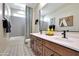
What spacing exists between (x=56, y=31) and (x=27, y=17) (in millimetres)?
742

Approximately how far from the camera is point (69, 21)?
2.26 m

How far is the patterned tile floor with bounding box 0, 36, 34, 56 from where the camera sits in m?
2.71

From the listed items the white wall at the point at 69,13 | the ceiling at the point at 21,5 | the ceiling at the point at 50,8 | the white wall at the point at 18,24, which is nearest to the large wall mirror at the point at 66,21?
the white wall at the point at 69,13

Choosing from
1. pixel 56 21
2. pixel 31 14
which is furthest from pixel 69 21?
pixel 31 14

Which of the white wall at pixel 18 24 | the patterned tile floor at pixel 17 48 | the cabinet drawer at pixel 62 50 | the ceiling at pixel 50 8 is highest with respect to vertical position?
the ceiling at pixel 50 8

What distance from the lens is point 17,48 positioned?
2.88 metres

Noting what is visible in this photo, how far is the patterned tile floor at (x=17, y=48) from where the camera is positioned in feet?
8.91

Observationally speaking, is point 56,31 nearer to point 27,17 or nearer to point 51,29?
point 51,29

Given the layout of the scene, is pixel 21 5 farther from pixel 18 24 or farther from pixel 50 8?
pixel 50 8

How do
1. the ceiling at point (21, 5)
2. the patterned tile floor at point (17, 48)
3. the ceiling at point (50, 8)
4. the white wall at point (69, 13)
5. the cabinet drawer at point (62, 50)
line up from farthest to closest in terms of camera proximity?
the patterned tile floor at point (17, 48), the ceiling at point (21, 5), the ceiling at point (50, 8), the white wall at point (69, 13), the cabinet drawer at point (62, 50)

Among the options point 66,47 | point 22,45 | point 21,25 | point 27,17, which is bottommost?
point 22,45

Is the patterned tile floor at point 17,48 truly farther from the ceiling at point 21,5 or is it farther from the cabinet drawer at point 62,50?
the cabinet drawer at point 62,50

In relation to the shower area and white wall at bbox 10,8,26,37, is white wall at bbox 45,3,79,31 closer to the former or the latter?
the shower area

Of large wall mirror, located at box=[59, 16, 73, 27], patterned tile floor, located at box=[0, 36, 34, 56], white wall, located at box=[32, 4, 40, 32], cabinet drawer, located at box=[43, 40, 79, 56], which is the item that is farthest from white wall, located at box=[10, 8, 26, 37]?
cabinet drawer, located at box=[43, 40, 79, 56]
